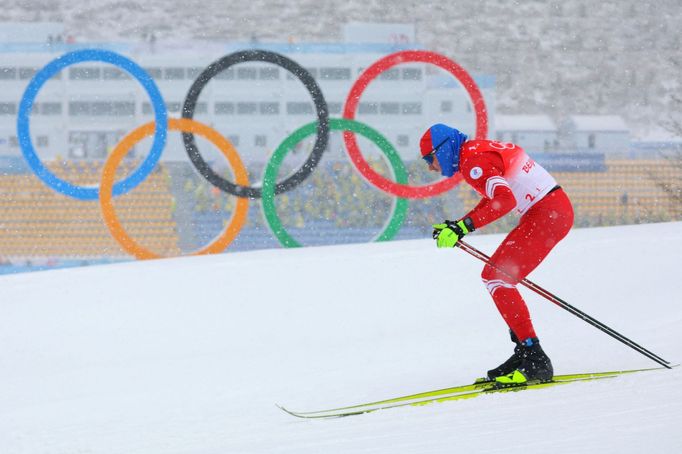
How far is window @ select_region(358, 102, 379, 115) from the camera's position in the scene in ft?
24.9

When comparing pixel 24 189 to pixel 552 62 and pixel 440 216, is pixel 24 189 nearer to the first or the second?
pixel 440 216

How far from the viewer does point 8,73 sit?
7.41 metres

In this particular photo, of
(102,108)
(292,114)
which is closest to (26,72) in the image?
(102,108)

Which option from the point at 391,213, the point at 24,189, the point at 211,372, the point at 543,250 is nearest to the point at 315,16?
the point at 391,213

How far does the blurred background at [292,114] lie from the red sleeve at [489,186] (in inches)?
168

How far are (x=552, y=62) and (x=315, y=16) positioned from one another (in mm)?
2508

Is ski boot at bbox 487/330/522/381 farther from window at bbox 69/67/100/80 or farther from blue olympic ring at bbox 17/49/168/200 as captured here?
window at bbox 69/67/100/80

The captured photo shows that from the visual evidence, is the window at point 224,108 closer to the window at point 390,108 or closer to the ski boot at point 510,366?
the window at point 390,108

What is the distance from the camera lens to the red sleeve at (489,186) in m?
3.12

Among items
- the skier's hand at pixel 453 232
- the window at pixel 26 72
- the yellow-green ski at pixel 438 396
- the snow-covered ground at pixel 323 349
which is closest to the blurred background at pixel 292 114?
the window at pixel 26 72

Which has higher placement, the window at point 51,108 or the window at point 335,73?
the window at point 335,73

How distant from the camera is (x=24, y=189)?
291 inches

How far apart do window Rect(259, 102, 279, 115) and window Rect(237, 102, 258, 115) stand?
0.20ft

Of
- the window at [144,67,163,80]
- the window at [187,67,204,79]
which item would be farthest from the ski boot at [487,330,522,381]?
the window at [144,67,163,80]
